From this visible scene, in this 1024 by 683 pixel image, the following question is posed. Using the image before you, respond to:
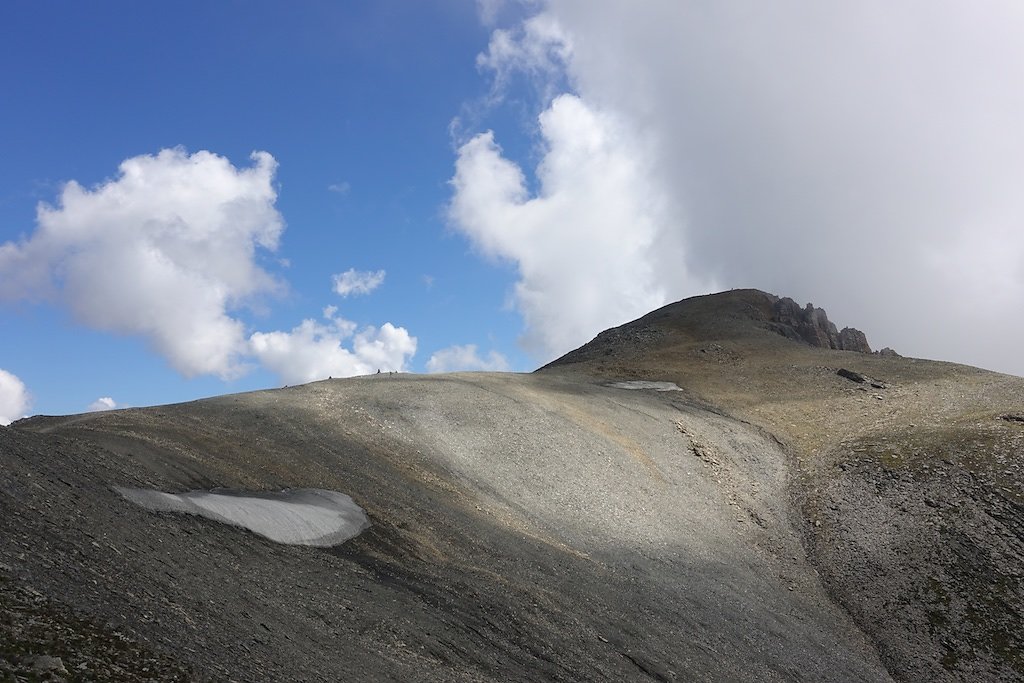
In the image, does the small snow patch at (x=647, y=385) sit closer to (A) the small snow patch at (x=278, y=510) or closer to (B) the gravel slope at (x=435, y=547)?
(B) the gravel slope at (x=435, y=547)

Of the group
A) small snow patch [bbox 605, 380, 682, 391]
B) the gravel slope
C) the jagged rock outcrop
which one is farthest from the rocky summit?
the jagged rock outcrop

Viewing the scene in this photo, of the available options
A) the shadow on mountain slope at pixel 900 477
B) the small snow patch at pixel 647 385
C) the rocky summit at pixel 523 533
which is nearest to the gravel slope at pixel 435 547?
the rocky summit at pixel 523 533

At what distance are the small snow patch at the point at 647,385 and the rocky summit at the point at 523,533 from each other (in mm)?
814

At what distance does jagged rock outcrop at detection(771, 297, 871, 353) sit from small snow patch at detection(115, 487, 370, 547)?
57458 mm

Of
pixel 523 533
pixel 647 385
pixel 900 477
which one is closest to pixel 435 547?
pixel 523 533

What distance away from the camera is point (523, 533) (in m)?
28.0

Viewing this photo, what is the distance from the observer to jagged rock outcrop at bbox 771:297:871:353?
74.1m

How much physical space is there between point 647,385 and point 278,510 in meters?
37.3

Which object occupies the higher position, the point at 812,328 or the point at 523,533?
the point at 812,328

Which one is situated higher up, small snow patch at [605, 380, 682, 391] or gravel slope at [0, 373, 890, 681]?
small snow patch at [605, 380, 682, 391]

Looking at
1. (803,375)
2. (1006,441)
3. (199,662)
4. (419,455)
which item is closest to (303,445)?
(419,455)

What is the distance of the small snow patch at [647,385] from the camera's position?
54.4 metres

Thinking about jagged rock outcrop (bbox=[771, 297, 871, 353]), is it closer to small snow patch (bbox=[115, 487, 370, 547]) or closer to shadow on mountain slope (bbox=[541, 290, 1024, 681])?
shadow on mountain slope (bbox=[541, 290, 1024, 681])

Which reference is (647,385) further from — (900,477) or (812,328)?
(812,328)
